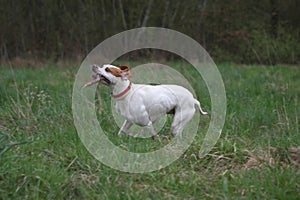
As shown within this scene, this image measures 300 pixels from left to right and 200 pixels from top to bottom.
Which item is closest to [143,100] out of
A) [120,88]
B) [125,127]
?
[120,88]

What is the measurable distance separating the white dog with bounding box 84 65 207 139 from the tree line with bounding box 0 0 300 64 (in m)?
10.5

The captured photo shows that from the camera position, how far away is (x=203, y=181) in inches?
141

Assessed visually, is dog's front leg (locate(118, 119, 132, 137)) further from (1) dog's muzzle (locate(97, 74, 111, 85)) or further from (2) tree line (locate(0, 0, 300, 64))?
(2) tree line (locate(0, 0, 300, 64))

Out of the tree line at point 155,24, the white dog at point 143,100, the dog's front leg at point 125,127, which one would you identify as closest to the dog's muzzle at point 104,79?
the white dog at point 143,100

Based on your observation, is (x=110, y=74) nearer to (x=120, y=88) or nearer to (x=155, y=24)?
(x=120, y=88)

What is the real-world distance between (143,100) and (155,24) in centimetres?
1359

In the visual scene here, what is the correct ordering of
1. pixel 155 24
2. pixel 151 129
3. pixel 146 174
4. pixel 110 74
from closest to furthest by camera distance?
1. pixel 146 174
2. pixel 110 74
3. pixel 151 129
4. pixel 155 24

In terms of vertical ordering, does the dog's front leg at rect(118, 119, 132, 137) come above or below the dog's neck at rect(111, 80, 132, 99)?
below

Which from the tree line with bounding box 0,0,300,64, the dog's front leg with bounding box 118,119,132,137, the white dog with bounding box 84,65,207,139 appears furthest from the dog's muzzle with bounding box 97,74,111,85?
the tree line with bounding box 0,0,300,64

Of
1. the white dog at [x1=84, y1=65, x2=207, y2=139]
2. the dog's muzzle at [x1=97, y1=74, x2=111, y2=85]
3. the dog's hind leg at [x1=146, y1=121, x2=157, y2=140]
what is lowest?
the dog's hind leg at [x1=146, y1=121, x2=157, y2=140]

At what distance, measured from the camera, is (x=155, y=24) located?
58.1 feet

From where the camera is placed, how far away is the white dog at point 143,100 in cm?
433

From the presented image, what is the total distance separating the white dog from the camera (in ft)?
14.2

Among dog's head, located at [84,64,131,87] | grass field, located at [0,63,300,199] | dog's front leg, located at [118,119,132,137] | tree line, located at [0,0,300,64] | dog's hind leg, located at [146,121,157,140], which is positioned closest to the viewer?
grass field, located at [0,63,300,199]
